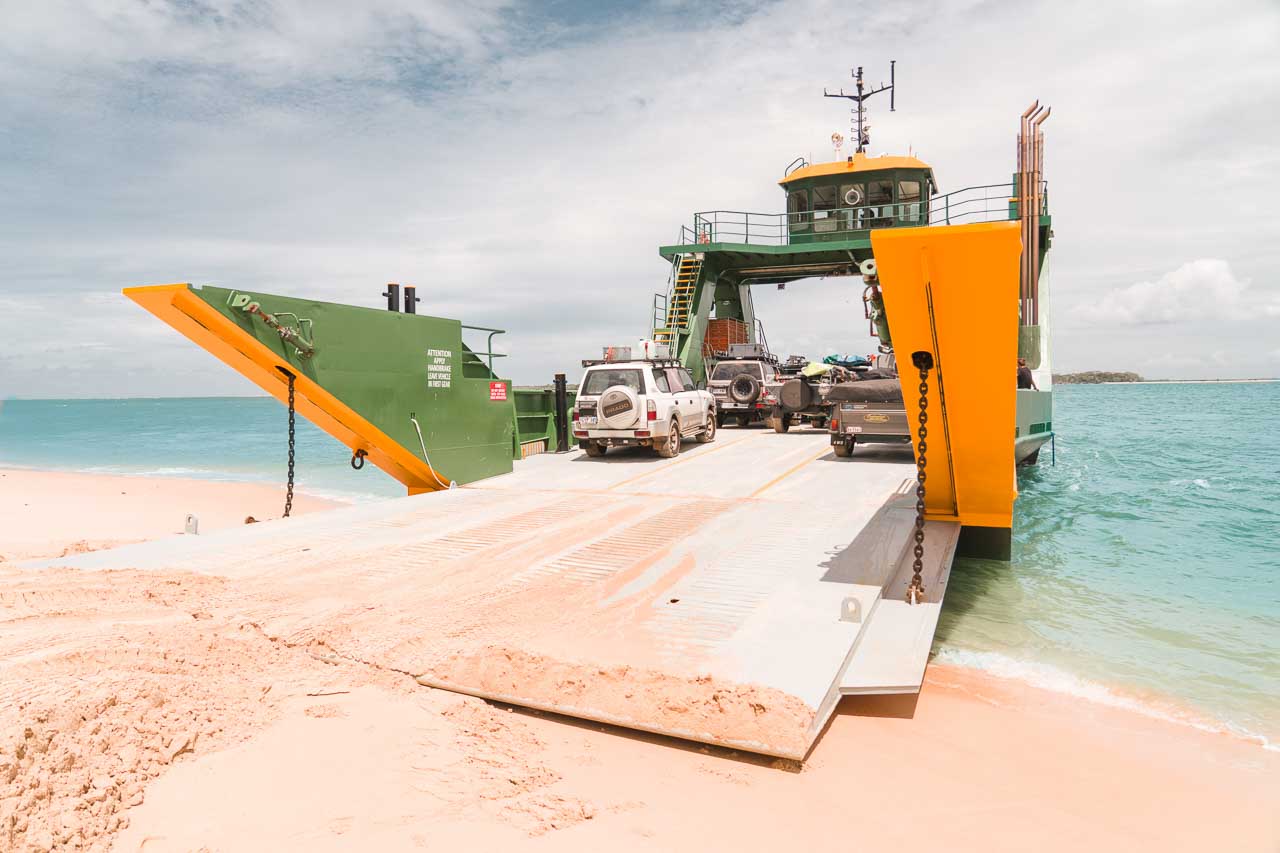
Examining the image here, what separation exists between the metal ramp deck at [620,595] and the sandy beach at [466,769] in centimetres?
23

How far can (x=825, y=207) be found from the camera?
23.2 m

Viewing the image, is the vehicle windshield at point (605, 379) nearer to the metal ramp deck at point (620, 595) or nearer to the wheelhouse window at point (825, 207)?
the metal ramp deck at point (620, 595)

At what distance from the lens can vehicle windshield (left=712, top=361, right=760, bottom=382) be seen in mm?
20203

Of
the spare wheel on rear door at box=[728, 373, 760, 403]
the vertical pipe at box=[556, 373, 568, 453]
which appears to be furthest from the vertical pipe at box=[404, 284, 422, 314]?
the spare wheel on rear door at box=[728, 373, 760, 403]

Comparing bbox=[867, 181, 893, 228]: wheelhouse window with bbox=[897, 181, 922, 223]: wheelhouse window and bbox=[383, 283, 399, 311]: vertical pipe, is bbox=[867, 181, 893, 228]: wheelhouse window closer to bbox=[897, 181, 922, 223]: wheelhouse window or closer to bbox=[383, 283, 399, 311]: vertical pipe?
bbox=[897, 181, 922, 223]: wheelhouse window

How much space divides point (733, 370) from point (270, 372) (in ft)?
46.2

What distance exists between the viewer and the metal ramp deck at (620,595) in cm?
389

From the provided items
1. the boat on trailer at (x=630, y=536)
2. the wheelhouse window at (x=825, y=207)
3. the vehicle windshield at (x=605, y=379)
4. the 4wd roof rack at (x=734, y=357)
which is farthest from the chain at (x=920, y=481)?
the wheelhouse window at (x=825, y=207)

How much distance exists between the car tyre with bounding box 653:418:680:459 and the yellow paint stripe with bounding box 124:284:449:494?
178 inches

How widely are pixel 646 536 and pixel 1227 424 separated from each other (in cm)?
5639

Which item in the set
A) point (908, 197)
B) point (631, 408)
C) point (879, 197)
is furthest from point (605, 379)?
point (908, 197)

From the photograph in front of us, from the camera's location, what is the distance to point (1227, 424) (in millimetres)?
47469

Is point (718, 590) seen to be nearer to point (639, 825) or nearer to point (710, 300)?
point (639, 825)

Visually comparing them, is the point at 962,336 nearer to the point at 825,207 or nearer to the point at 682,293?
the point at 682,293
